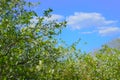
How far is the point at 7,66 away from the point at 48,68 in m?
1.54

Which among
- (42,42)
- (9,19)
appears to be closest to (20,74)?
(42,42)

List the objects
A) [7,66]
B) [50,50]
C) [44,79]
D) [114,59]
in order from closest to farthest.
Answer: [7,66]
[44,79]
[50,50]
[114,59]

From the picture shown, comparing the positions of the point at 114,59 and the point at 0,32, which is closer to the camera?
the point at 0,32

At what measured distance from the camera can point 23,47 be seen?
44.9ft

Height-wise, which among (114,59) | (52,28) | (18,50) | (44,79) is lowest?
(44,79)

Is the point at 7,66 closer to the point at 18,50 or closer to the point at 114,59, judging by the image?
the point at 18,50

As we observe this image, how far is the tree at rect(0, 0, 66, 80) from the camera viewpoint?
1293 cm

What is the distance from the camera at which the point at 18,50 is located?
43.2ft

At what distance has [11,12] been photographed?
50.2ft

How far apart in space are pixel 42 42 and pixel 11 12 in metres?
2.29

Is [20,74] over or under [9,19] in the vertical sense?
under

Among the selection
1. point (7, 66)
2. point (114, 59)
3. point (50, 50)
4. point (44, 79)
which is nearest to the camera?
point (7, 66)

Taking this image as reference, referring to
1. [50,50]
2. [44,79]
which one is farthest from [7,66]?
[50,50]

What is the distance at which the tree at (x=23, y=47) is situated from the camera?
12930mm
